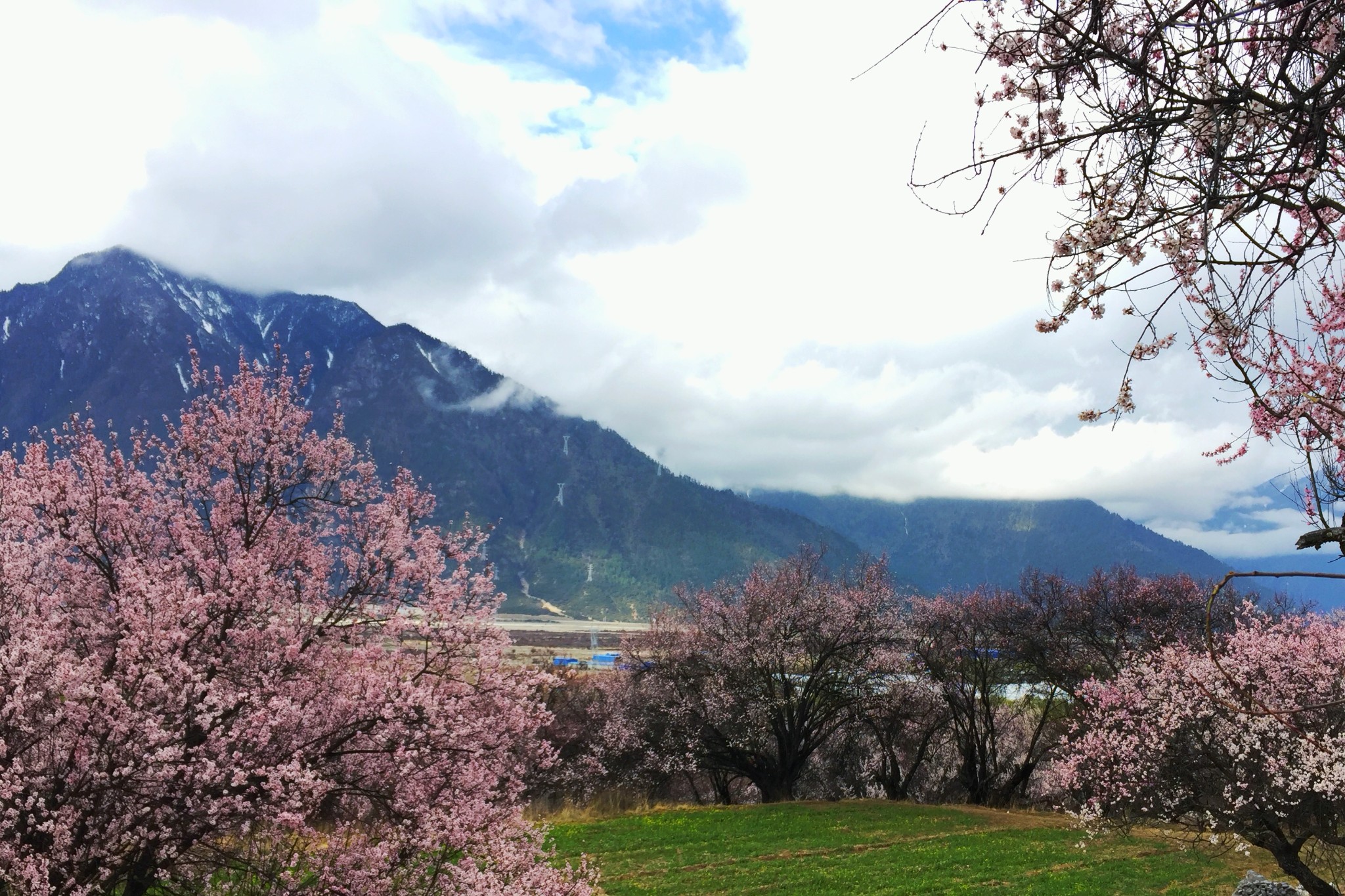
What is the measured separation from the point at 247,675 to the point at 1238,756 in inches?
650

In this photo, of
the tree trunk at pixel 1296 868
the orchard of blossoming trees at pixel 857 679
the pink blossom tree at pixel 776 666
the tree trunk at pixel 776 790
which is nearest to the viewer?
the tree trunk at pixel 1296 868

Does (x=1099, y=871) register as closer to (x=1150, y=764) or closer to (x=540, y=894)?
(x=1150, y=764)

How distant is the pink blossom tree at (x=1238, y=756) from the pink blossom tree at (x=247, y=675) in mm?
10951

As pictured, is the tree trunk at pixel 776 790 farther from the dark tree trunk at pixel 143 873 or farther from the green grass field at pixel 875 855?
the dark tree trunk at pixel 143 873

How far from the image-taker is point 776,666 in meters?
35.5

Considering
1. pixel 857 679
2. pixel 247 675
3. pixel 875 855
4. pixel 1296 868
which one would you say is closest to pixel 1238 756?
pixel 1296 868

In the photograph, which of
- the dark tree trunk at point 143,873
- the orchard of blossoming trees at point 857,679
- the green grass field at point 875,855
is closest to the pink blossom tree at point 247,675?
the dark tree trunk at point 143,873

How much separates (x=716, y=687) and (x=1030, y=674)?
15488 mm

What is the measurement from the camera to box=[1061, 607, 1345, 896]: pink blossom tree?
47.9 ft

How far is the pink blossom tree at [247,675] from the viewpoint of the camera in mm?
7160

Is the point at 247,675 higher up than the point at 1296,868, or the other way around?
the point at 247,675

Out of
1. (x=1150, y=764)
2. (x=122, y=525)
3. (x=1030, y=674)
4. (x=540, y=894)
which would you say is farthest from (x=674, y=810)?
(x=122, y=525)

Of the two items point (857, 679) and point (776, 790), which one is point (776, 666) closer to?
point (857, 679)

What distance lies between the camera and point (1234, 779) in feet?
52.5
